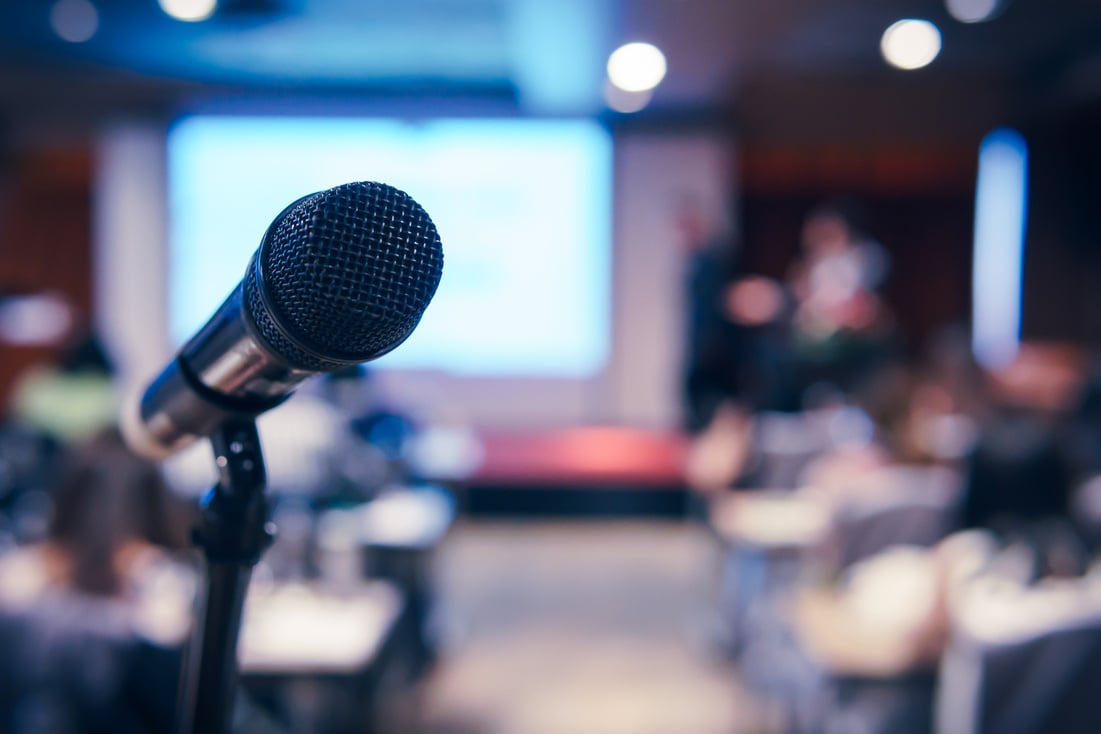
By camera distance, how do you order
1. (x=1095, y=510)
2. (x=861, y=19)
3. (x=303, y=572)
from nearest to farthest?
1. (x=303, y=572)
2. (x=1095, y=510)
3. (x=861, y=19)

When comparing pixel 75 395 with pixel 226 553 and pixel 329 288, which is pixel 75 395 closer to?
pixel 226 553

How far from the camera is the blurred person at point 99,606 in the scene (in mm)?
1979

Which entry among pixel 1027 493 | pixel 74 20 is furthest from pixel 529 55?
pixel 1027 493

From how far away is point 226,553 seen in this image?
25.7 inches

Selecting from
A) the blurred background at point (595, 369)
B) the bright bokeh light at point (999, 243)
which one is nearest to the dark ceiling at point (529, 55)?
the blurred background at point (595, 369)

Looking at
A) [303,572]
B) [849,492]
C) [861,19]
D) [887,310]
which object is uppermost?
[861,19]

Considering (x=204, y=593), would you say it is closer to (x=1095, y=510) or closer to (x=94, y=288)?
(x=1095, y=510)

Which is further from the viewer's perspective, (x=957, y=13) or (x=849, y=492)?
(x=957, y=13)

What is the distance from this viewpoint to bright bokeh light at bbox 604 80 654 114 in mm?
6727

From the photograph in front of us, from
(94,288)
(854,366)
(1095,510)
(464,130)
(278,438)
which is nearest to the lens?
(278,438)

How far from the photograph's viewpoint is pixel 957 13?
16.3 feet

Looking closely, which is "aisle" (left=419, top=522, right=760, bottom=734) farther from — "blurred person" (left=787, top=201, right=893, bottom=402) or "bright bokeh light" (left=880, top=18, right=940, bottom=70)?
"bright bokeh light" (left=880, top=18, right=940, bottom=70)

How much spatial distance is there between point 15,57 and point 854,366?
7.25 metres

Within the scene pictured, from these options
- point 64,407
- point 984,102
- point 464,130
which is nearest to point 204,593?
point 64,407
